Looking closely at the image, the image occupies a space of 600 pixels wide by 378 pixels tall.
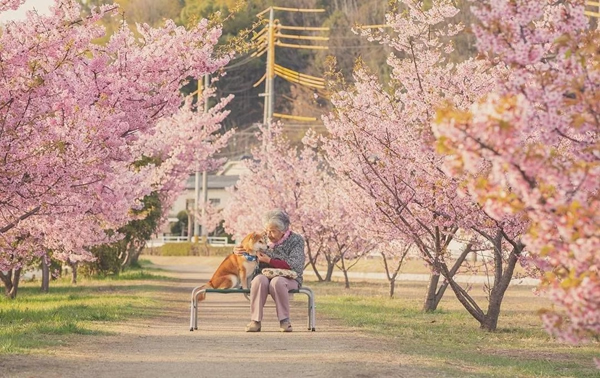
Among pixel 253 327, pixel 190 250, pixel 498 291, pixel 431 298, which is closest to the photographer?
pixel 253 327

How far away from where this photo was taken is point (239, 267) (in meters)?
15.0

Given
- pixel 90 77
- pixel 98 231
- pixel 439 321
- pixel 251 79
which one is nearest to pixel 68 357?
pixel 90 77

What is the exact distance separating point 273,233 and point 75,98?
3.25 metres

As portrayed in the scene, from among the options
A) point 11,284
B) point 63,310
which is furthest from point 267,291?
point 11,284

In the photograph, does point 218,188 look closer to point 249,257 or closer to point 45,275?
point 45,275

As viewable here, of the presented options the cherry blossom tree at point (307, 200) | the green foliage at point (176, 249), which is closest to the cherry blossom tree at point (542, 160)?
the cherry blossom tree at point (307, 200)

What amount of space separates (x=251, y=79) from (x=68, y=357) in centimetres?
9783

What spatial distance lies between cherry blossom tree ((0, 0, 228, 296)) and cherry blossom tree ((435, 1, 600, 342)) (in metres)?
7.61

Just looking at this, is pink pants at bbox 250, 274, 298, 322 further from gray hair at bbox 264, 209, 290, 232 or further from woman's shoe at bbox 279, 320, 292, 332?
gray hair at bbox 264, 209, 290, 232

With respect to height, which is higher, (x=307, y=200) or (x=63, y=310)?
(x=307, y=200)

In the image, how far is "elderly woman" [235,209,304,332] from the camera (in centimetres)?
1459

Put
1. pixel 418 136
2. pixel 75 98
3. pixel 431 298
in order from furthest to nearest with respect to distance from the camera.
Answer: pixel 431 298 → pixel 418 136 → pixel 75 98

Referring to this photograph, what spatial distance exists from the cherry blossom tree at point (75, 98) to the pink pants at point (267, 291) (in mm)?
2606

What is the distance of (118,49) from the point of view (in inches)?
648
